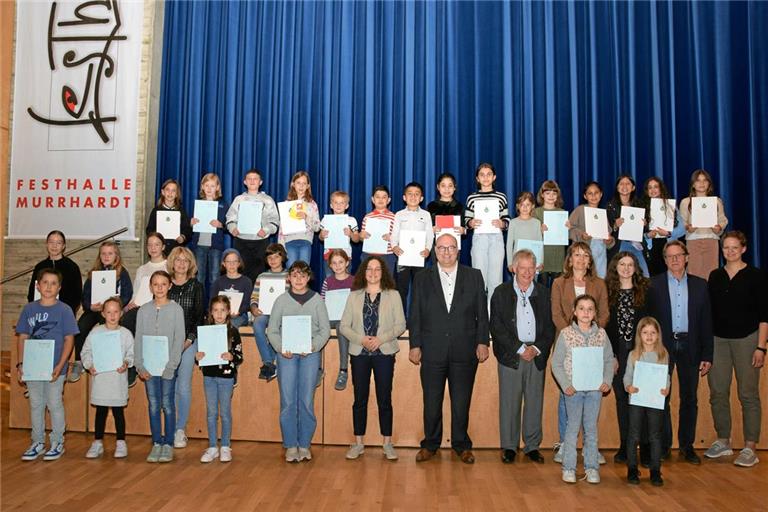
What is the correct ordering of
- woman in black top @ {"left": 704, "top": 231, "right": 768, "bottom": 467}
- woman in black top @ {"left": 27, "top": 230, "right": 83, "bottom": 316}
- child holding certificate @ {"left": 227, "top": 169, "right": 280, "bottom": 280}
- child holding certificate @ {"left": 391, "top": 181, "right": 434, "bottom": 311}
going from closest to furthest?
woman in black top @ {"left": 704, "top": 231, "right": 768, "bottom": 467}, child holding certificate @ {"left": 391, "top": 181, "right": 434, "bottom": 311}, woman in black top @ {"left": 27, "top": 230, "right": 83, "bottom": 316}, child holding certificate @ {"left": 227, "top": 169, "right": 280, "bottom": 280}

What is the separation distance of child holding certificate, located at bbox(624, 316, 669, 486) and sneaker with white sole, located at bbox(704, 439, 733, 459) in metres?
1.14

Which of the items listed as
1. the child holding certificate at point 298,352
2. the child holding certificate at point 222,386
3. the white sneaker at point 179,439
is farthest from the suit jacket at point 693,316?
the white sneaker at point 179,439

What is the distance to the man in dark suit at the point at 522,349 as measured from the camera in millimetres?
5457

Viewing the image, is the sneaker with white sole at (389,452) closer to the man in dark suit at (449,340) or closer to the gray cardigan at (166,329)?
the man in dark suit at (449,340)

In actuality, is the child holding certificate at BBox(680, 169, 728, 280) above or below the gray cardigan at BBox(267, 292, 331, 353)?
above

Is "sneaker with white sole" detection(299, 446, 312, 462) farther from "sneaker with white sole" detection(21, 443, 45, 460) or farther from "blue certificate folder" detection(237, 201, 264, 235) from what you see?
"blue certificate folder" detection(237, 201, 264, 235)

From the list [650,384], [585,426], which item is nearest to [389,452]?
[585,426]

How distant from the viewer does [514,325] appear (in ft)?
18.0

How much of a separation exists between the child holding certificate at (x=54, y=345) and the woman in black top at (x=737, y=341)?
17.6 feet

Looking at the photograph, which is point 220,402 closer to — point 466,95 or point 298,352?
point 298,352

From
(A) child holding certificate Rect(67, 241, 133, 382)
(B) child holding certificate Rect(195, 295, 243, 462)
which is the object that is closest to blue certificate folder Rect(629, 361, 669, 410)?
(B) child holding certificate Rect(195, 295, 243, 462)

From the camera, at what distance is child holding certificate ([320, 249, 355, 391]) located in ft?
19.7

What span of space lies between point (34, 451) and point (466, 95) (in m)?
6.15

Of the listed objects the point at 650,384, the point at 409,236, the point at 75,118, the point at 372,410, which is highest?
the point at 75,118
